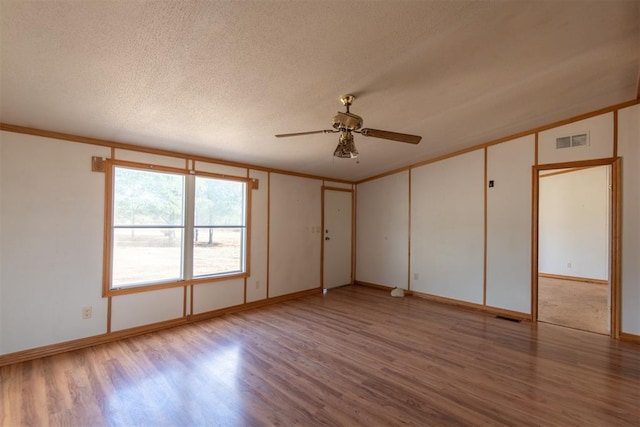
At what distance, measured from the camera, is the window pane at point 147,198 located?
3508mm

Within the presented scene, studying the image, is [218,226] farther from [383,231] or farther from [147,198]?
[383,231]

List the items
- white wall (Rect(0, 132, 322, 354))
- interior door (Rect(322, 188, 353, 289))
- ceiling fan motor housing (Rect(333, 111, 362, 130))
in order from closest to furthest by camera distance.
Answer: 1. ceiling fan motor housing (Rect(333, 111, 362, 130))
2. white wall (Rect(0, 132, 322, 354))
3. interior door (Rect(322, 188, 353, 289))

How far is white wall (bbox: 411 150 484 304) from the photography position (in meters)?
4.79

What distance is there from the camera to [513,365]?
2.83 m

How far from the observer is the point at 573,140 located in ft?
12.8

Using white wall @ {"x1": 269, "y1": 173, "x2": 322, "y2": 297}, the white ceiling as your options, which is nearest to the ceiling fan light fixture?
the white ceiling

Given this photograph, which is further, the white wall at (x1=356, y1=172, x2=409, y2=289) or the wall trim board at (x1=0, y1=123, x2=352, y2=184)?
the white wall at (x1=356, y1=172, x2=409, y2=289)

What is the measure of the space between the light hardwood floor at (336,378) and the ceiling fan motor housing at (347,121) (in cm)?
226

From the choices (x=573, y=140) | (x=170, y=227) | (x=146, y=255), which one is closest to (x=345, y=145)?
(x=170, y=227)

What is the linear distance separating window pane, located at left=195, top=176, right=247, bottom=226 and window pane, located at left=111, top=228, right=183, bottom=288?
433 mm

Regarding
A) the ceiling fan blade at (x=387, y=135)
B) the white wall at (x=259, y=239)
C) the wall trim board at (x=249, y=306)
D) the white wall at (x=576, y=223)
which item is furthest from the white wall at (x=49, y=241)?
the white wall at (x=576, y=223)

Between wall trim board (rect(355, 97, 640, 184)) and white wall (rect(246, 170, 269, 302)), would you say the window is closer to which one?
white wall (rect(246, 170, 269, 302))

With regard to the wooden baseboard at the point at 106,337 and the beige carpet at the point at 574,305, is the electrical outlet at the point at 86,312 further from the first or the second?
the beige carpet at the point at 574,305

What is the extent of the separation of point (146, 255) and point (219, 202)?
1.22 metres
